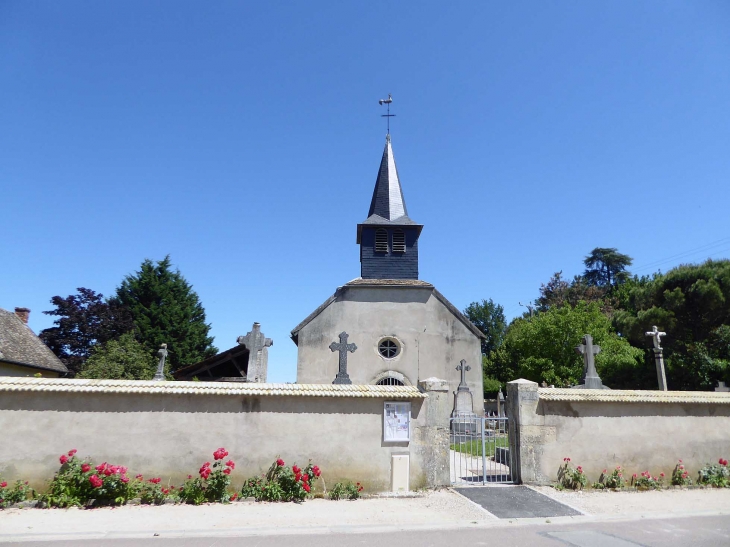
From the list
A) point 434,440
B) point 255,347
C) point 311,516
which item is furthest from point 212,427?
point 255,347

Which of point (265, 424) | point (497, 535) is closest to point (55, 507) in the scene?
point (265, 424)

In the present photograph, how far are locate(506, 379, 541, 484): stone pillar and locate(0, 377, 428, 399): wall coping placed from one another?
1.98 m

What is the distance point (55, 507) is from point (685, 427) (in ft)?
38.6

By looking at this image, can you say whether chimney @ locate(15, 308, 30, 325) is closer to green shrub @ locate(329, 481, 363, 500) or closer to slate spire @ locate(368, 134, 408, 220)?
slate spire @ locate(368, 134, 408, 220)

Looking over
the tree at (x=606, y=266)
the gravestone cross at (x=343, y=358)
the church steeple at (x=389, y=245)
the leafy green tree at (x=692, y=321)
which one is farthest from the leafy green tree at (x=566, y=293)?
the gravestone cross at (x=343, y=358)

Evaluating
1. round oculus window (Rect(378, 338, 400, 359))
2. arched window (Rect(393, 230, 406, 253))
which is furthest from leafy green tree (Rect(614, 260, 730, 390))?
round oculus window (Rect(378, 338, 400, 359))

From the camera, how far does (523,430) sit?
9023 mm

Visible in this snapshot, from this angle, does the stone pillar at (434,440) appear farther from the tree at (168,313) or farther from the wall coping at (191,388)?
the tree at (168,313)

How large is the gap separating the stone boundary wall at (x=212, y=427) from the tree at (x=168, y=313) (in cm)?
2353

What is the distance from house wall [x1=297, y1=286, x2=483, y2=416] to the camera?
18328 millimetres

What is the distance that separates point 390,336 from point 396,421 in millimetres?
10371

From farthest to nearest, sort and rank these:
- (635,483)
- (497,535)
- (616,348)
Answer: (616,348) < (635,483) < (497,535)

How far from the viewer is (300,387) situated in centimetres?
847

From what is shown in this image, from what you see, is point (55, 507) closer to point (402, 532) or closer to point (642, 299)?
point (402, 532)
